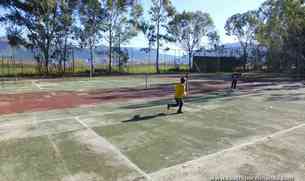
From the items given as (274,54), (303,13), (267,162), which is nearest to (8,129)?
(267,162)

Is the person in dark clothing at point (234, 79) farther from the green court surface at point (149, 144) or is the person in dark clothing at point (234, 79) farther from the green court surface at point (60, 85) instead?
the green court surface at point (149, 144)

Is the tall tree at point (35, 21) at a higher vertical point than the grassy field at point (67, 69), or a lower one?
higher

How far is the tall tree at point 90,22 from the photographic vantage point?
94.8ft

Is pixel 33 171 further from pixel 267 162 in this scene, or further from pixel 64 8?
pixel 64 8

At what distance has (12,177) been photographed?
4199mm

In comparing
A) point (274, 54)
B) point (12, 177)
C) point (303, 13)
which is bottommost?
point (12, 177)

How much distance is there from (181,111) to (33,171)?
5.92m

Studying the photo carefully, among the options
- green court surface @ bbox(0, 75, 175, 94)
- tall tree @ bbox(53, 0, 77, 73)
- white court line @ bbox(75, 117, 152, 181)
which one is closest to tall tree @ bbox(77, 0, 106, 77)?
tall tree @ bbox(53, 0, 77, 73)

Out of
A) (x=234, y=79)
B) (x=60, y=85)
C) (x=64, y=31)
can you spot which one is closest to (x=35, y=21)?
(x=64, y=31)

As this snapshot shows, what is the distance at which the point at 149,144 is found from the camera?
5824 millimetres

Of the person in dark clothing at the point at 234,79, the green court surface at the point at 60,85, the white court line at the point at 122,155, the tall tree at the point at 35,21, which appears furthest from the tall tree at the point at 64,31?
the white court line at the point at 122,155

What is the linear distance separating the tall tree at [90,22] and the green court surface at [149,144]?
21.0 meters

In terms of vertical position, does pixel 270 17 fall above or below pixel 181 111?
above

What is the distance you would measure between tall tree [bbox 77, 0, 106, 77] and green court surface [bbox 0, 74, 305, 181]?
68.9 feet
